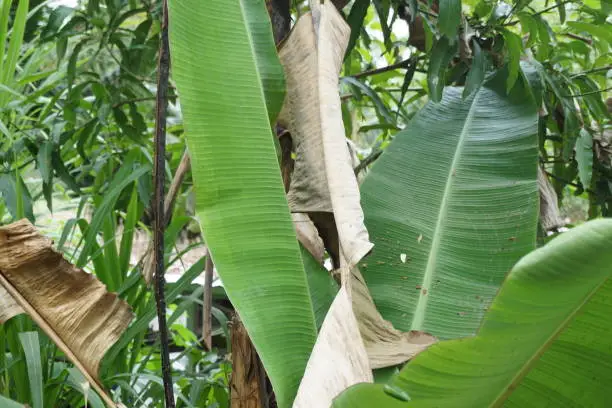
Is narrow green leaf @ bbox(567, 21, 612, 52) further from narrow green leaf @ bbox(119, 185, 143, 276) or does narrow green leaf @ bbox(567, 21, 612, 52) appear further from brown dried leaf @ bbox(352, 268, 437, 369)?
narrow green leaf @ bbox(119, 185, 143, 276)

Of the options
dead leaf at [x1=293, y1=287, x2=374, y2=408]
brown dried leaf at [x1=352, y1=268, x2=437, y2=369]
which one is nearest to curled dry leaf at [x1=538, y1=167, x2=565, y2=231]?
brown dried leaf at [x1=352, y1=268, x2=437, y2=369]

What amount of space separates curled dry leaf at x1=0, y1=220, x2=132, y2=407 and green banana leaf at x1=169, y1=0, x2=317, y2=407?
7.1 inches

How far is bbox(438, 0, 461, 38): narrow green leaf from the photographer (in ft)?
3.44

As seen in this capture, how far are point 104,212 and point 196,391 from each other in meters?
0.37

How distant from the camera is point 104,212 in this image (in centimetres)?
130

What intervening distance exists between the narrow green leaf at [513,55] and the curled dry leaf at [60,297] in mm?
723

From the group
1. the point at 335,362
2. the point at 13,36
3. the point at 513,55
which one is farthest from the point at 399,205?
the point at 13,36

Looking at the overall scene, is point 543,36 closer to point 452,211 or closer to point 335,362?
point 452,211

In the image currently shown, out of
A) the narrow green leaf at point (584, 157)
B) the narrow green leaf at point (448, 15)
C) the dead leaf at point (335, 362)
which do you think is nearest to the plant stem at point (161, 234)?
the dead leaf at point (335, 362)

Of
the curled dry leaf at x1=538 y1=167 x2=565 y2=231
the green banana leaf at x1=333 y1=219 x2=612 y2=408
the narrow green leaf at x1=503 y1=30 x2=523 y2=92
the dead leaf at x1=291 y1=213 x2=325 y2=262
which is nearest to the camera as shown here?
the green banana leaf at x1=333 y1=219 x2=612 y2=408

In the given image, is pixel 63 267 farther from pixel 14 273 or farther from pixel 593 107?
pixel 593 107

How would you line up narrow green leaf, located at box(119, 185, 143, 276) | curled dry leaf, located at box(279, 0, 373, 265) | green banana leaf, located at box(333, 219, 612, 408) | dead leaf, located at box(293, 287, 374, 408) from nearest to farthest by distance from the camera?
green banana leaf, located at box(333, 219, 612, 408) < dead leaf, located at box(293, 287, 374, 408) < curled dry leaf, located at box(279, 0, 373, 265) < narrow green leaf, located at box(119, 185, 143, 276)

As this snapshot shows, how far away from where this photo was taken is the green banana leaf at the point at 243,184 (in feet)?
2.73

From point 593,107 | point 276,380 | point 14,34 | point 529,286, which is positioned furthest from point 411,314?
point 14,34
